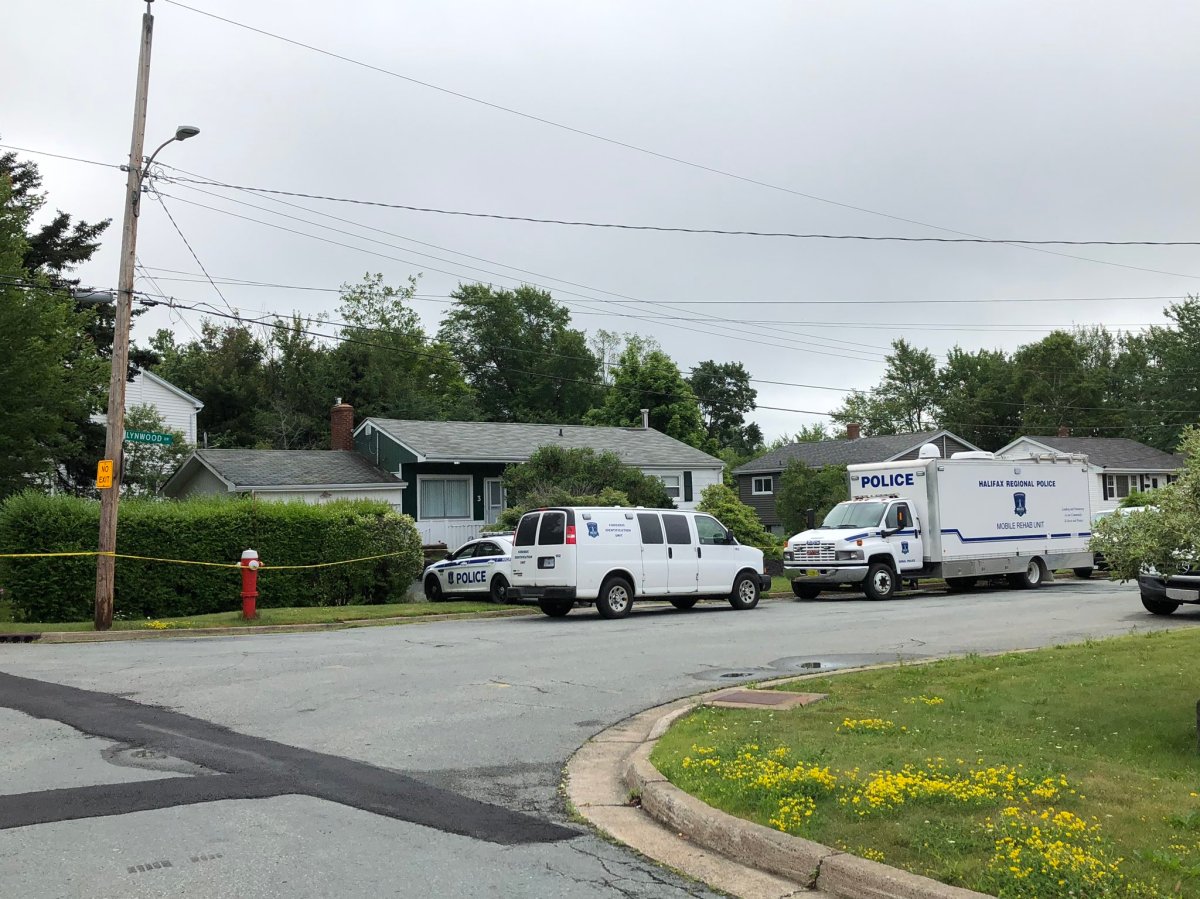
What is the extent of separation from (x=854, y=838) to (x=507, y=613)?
16947mm

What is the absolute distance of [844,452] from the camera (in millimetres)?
56656

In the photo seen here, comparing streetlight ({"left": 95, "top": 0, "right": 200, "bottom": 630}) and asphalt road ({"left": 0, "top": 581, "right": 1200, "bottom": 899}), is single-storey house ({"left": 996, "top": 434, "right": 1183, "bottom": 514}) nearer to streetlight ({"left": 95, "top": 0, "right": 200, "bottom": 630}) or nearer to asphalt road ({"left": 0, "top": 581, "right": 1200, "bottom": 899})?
asphalt road ({"left": 0, "top": 581, "right": 1200, "bottom": 899})

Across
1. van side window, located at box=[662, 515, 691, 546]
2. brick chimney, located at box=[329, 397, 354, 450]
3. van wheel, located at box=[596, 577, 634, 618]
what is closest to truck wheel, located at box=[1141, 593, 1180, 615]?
van side window, located at box=[662, 515, 691, 546]

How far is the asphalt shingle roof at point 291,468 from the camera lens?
3325 cm

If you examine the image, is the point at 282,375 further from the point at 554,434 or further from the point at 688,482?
the point at 688,482

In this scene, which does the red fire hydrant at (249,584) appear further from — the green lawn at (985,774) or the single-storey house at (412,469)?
the single-storey house at (412,469)

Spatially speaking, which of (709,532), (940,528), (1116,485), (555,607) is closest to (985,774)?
(555,607)

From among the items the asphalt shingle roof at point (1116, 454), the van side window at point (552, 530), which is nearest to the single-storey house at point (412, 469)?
the van side window at point (552, 530)

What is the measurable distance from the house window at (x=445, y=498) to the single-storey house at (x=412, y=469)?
0.03 m

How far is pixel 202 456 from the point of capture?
1345 inches

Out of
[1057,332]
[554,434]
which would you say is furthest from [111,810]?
[1057,332]

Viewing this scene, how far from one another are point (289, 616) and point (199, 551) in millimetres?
3010

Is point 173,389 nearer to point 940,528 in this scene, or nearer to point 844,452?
point 844,452

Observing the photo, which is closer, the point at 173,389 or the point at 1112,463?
the point at 173,389
